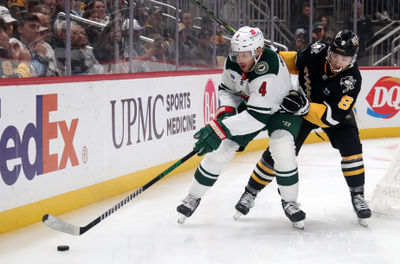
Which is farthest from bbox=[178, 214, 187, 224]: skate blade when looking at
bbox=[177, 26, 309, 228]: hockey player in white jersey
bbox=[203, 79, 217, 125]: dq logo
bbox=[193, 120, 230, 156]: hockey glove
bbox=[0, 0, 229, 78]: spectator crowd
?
bbox=[203, 79, 217, 125]: dq logo

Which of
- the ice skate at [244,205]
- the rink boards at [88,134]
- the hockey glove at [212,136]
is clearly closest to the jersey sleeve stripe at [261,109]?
the hockey glove at [212,136]

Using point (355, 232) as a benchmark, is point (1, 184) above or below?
above

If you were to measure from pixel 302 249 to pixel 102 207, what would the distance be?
152 centimetres

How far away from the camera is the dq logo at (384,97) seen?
7949mm

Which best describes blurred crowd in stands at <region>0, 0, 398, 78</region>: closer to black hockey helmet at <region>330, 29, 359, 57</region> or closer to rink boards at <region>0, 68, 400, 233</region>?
rink boards at <region>0, 68, 400, 233</region>

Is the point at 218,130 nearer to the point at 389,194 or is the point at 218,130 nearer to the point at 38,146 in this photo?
the point at 38,146

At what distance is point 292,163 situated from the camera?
3.51m

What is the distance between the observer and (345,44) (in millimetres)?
3371

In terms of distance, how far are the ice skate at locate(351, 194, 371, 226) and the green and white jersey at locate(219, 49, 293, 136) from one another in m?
0.76

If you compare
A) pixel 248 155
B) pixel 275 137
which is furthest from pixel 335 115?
pixel 248 155

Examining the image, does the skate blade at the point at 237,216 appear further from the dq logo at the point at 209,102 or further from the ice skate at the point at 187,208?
the dq logo at the point at 209,102

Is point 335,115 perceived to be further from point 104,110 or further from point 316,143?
point 316,143

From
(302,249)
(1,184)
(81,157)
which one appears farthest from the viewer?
(81,157)

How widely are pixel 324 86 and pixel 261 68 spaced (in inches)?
17.8
